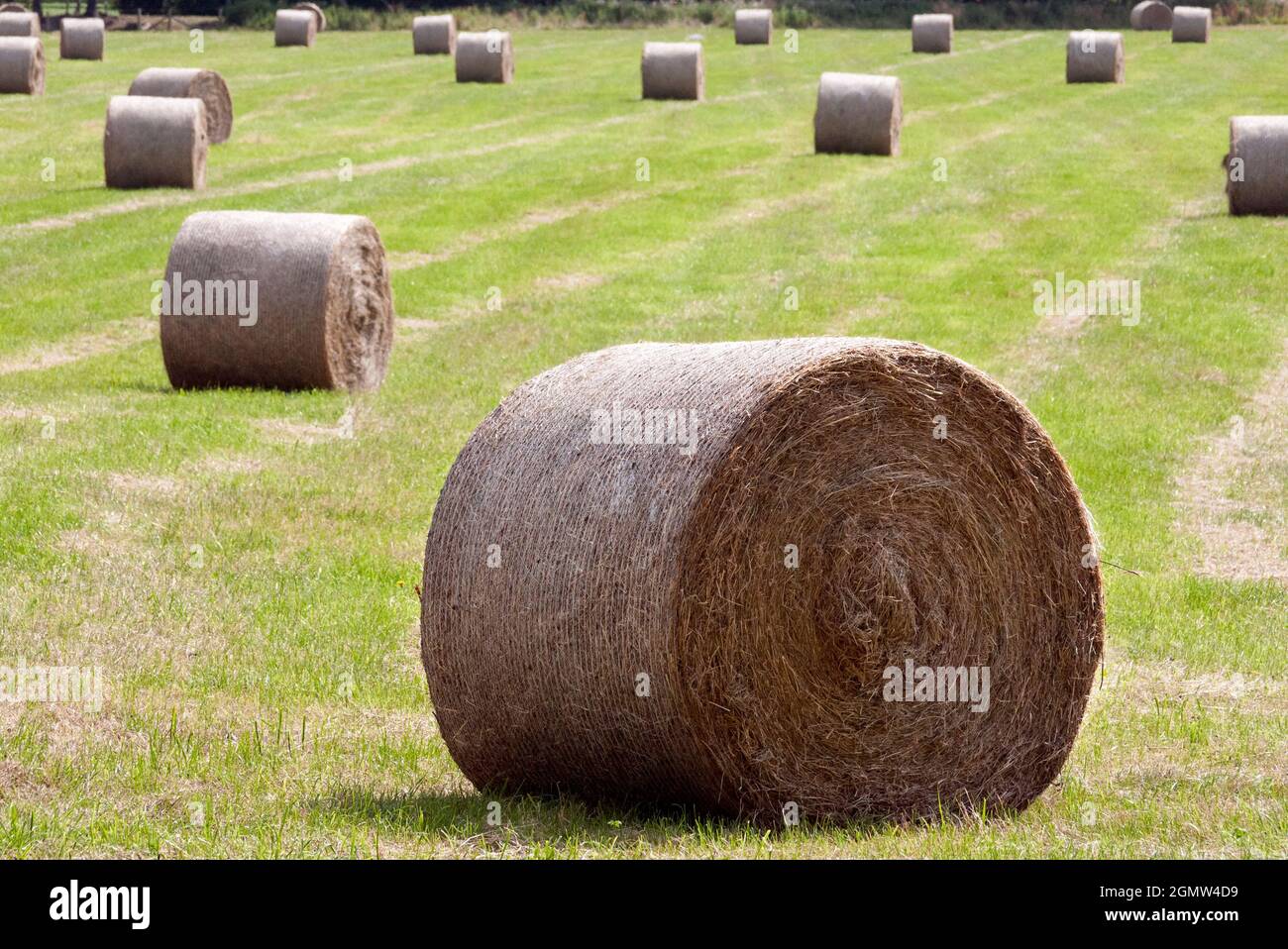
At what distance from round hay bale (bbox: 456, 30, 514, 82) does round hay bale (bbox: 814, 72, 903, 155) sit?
1379 centimetres

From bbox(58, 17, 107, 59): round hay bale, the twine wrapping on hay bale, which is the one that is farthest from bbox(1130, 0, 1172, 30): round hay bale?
the twine wrapping on hay bale

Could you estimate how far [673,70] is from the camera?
3831 cm

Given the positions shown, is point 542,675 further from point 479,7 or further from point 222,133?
point 479,7

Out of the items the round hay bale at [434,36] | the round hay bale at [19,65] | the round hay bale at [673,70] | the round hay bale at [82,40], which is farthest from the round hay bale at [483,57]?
the round hay bale at [82,40]

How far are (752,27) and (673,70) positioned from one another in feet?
48.3

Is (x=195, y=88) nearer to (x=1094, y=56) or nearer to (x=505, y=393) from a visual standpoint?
(x=505, y=393)

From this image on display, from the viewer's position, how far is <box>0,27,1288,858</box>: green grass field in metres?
6.98

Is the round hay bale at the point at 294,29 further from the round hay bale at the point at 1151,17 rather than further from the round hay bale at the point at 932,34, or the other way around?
the round hay bale at the point at 1151,17

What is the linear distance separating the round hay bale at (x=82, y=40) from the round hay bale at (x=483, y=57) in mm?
11270

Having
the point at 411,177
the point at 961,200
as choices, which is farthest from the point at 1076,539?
the point at 411,177

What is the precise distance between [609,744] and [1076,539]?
2177 mm

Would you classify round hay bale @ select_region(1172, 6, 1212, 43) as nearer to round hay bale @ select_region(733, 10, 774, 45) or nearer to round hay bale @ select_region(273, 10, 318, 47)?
round hay bale @ select_region(733, 10, 774, 45)

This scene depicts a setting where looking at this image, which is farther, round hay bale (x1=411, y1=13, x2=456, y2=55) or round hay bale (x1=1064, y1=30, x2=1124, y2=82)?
round hay bale (x1=411, y1=13, x2=456, y2=55)

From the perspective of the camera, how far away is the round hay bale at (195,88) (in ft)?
101
